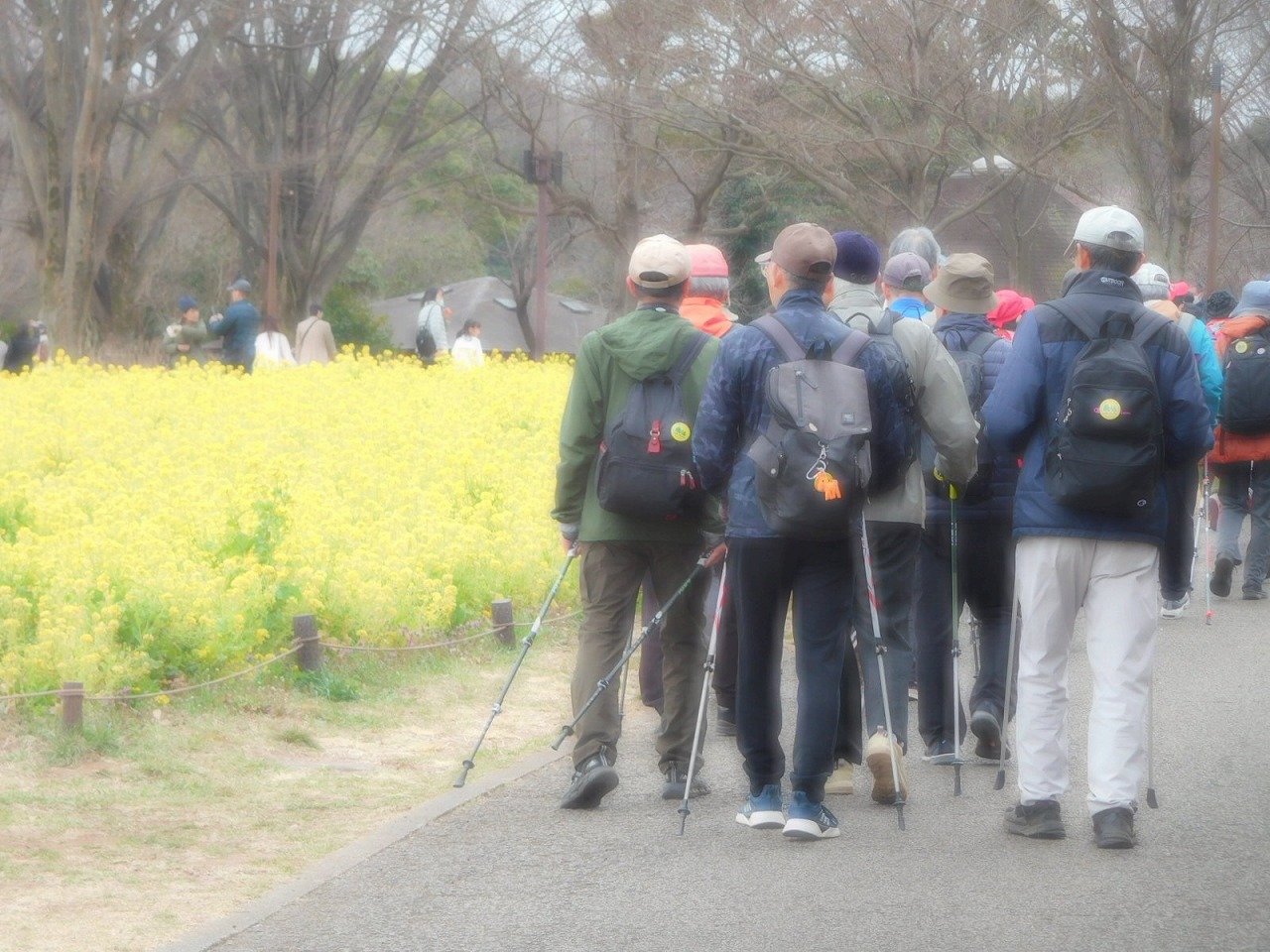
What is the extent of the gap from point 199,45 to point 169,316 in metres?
22.3

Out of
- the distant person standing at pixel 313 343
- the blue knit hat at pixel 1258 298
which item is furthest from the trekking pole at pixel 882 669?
the distant person standing at pixel 313 343

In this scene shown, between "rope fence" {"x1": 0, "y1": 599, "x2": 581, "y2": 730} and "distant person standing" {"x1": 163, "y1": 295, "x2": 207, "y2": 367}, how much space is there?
14932 millimetres

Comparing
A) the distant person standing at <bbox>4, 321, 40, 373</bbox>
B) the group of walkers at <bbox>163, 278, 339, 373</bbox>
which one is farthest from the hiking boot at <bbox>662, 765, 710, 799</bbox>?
the distant person standing at <bbox>4, 321, 40, 373</bbox>

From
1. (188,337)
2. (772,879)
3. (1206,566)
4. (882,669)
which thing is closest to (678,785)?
(882,669)

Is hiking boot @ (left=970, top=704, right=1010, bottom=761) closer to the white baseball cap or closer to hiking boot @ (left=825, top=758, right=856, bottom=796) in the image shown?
hiking boot @ (left=825, top=758, right=856, bottom=796)

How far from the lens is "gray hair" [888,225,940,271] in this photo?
7.43m

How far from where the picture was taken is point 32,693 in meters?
6.80

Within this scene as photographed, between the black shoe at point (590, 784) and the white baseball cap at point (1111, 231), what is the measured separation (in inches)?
91.6

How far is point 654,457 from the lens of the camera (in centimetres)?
593

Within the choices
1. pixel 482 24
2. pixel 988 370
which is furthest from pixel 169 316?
pixel 988 370

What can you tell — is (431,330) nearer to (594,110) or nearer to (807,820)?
(594,110)

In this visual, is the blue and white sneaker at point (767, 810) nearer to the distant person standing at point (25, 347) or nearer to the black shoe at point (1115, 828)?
the black shoe at point (1115, 828)

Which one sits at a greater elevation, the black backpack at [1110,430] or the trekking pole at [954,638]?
the black backpack at [1110,430]

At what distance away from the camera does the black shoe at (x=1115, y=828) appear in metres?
5.51
